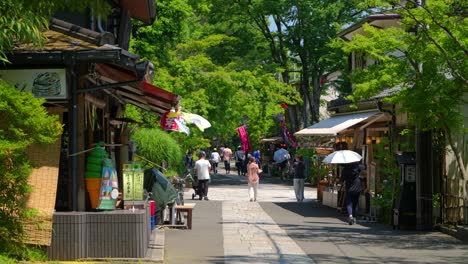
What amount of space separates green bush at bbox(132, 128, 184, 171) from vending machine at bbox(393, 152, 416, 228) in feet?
36.6

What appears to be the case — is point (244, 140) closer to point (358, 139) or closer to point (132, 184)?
point (358, 139)

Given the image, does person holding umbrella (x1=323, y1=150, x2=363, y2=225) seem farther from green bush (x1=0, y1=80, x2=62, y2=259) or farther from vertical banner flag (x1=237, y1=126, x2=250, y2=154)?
vertical banner flag (x1=237, y1=126, x2=250, y2=154)

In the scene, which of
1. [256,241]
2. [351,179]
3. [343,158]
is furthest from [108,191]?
[343,158]

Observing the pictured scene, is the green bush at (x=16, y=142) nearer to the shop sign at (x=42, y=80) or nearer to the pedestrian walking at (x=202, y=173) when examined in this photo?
the shop sign at (x=42, y=80)

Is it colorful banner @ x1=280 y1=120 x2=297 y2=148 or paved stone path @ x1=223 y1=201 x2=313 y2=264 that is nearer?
paved stone path @ x1=223 y1=201 x2=313 y2=264

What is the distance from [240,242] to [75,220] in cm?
486

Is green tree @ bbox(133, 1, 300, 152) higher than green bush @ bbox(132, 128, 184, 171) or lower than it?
higher

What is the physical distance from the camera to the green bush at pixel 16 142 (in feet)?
35.3

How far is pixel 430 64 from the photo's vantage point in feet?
57.0

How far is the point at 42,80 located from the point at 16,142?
167 cm

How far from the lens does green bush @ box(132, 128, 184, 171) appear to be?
2936cm

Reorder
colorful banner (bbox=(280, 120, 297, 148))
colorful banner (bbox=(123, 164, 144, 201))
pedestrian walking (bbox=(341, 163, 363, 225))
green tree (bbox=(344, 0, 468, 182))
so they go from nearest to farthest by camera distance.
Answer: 1. colorful banner (bbox=(123, 164, 144, 201))
2. green tree (bbox=(344, 0, 468, 182))
3. pedestrian walking (bbox=(341, 163, 363, 225))
4. colorful banner (bbox=(280, 120, 297, 148))

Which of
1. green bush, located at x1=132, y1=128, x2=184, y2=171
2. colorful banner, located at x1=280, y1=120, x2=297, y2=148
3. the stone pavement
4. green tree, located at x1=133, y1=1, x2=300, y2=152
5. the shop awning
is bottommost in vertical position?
the stone pavement

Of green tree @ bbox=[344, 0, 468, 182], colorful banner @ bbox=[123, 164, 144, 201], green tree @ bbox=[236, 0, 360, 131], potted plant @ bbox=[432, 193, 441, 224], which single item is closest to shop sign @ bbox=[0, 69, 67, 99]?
colorful banner @ bbox=[123, 164, 144, 201]
